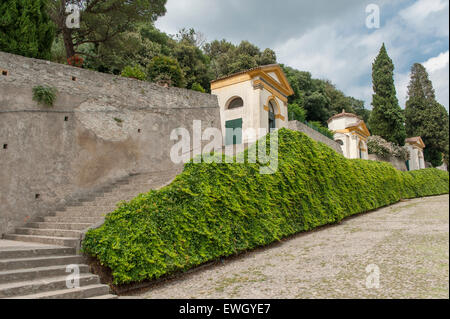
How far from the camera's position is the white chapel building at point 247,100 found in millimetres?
16203

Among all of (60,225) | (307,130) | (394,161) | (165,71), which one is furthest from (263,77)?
(394,161)

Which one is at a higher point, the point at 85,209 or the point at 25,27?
the point at 25,27

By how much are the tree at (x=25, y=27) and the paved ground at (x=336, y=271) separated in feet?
27.7

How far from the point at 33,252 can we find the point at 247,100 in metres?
13.2

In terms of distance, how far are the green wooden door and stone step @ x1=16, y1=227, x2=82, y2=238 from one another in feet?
34.8

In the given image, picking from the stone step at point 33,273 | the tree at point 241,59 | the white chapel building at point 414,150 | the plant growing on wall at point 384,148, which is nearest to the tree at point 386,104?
the plant growing on wall at point 384,148

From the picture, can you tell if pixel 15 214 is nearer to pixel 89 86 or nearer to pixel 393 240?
pixel 89 86

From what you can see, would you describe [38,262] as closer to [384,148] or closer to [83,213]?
[83,213]

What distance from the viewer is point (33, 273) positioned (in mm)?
4465

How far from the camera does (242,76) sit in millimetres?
16734

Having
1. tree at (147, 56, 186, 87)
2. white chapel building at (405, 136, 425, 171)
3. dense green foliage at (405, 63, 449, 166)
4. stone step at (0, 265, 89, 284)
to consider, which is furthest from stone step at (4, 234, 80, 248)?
dense green foliage at (405, 63, 449, 166)

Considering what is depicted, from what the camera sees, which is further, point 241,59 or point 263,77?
point 241,59

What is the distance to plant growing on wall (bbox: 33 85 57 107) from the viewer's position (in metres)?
→ 8.38
